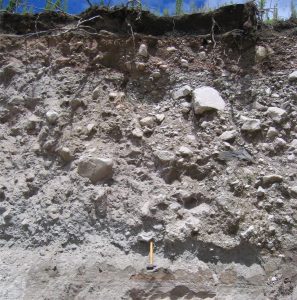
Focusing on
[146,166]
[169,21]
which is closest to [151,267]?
[146,166]

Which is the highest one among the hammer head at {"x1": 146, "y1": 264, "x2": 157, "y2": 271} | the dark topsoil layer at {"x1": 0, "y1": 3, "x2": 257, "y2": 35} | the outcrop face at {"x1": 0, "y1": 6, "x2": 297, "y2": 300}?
the dark topsoil layer at {"x1": 0, "y1": 3, "x2": 257, "y2": 35}

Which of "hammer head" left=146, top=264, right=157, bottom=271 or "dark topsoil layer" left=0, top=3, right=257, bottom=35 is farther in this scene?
"dark topsoil layer" left=0, top=3, right=257, bottom=35

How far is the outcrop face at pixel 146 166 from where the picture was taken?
8.31ft

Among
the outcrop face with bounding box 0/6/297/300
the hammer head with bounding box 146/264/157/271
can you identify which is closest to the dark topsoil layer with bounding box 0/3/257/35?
the outcrop face with bounding box 0/6/297/300

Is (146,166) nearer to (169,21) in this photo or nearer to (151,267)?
(151,267)

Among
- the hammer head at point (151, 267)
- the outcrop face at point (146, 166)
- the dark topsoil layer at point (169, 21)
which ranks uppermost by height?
the dark topsoil layer at point (169, 21)

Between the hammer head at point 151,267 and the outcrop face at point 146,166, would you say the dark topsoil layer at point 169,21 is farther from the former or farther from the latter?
the hammer head at point 151,267

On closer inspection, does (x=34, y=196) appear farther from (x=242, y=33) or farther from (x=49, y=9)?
(x=242, y=33)

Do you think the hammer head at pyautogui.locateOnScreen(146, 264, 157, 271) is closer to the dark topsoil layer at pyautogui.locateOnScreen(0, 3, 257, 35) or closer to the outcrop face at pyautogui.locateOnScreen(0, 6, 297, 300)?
the outcrop face at pyautogui.locateOnScreen(0, 6, 297, 300)

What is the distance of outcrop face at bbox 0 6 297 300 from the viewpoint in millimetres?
2533

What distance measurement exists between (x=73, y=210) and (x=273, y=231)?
1213 millimetres

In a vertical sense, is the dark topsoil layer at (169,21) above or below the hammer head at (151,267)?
above

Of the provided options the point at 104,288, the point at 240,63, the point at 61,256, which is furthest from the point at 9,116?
the point at 240,63

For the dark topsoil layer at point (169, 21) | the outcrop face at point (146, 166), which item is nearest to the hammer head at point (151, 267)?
the outcrop face at point (146, 166)
